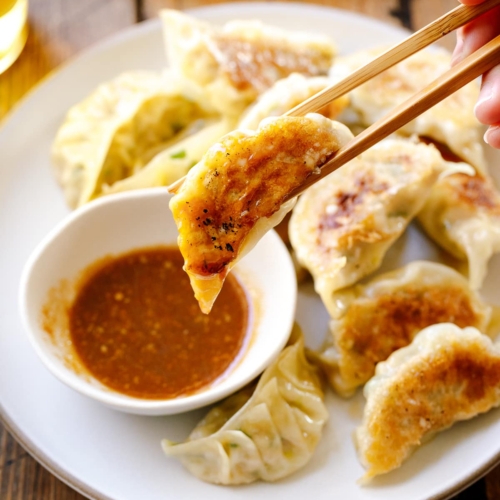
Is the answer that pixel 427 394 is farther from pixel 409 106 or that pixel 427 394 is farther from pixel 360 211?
pixel 409 106

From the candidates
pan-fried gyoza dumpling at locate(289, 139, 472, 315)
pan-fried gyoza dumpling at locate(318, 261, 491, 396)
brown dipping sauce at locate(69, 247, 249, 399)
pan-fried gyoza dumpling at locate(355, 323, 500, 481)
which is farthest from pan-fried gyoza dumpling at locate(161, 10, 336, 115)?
pan-fried gyoza dumpling at locate(355, 323, 500, 481)

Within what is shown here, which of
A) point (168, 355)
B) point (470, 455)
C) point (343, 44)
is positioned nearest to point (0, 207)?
point (168, 355)

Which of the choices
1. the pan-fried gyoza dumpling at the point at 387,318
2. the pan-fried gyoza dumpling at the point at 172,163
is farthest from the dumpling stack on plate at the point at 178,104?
the pan-fried gyoza dumpling at the point at 387,318

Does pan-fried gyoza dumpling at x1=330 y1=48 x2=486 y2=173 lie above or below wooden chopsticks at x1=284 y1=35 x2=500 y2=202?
below

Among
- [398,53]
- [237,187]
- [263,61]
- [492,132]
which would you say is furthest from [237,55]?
[237,187]

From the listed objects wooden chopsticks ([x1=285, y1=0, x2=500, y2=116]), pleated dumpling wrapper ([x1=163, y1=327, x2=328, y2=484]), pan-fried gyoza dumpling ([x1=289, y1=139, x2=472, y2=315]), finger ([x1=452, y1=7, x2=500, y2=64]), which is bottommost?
pleated dumpling wrapper ([x1=163, y1=327, x2=328, y2=484])

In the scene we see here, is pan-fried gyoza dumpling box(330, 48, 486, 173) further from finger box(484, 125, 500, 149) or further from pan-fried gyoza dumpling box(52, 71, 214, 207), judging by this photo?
finger box(484, 125, 500, 149)

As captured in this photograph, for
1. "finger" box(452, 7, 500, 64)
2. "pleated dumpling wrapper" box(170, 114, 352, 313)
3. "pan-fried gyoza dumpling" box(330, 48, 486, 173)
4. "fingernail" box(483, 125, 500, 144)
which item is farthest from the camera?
"pan-fried gyoza dumpling" box(330, 48, 486, 173)
